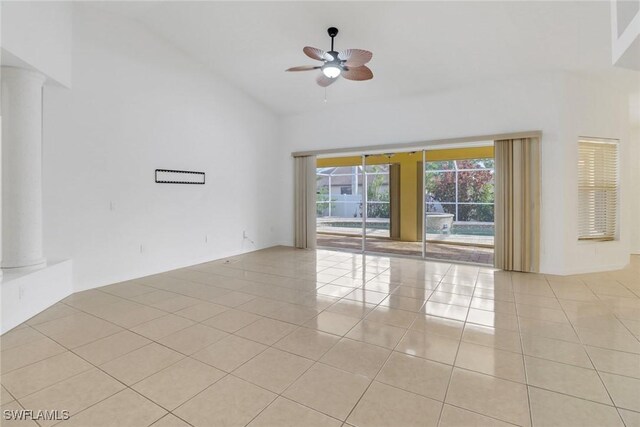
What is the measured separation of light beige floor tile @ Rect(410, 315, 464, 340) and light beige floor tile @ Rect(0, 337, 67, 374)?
3.10m

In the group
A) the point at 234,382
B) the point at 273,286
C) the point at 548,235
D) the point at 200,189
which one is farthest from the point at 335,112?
the point at 234,382

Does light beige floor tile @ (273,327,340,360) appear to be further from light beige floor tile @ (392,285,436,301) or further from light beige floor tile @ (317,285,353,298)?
light beige floor tile @ (392,285,436,301)

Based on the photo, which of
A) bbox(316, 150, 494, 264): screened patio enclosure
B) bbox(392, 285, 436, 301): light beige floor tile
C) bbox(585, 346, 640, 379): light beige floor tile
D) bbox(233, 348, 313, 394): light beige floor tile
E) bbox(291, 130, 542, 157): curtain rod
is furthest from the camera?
bbox(316, 150, 494, 264): screened patio enclosure

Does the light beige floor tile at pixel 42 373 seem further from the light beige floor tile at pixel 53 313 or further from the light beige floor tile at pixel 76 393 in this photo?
the light beige floor tile at pixel 53 313

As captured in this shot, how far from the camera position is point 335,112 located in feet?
21.9

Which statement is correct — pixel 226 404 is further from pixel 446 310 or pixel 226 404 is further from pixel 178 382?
pixel 446 310

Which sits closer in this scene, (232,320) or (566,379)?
(566,379)

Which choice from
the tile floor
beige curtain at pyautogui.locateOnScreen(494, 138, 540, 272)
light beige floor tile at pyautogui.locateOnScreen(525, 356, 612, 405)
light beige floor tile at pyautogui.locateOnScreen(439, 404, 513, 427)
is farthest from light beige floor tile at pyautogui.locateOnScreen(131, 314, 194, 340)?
beige curtain at pyautogui.locateOnScreen(494, 138, 540, 272)

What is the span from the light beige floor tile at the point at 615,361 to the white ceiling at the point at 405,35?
357 centimetres

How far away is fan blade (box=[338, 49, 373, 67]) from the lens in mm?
3369

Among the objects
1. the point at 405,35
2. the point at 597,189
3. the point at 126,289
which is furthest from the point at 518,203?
the point at 126,289

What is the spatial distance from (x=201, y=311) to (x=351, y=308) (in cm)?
166

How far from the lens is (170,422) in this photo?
5.57 ft

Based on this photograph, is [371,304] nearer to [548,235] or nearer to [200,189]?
[548,235]
